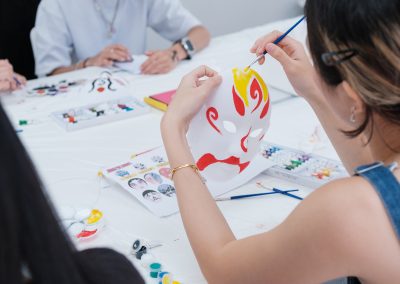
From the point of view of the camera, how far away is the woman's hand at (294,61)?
0.96 metres

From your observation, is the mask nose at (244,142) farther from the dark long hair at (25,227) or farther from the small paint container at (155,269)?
the dark long hair at (25,227)

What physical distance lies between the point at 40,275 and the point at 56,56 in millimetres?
1554

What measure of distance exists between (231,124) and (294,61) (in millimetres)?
190

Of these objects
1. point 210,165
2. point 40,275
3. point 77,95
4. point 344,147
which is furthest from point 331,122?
point 77,95

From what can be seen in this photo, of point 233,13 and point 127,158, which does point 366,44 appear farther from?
point 233,13

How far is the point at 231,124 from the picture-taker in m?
0.90

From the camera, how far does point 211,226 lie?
0.76 metres

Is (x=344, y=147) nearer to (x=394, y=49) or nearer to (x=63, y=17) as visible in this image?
(x=394, y=49)

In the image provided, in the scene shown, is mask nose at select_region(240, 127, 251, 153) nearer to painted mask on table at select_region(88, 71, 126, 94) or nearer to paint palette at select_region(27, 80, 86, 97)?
painted mask on table at select_region(88, 71, 126, 94)

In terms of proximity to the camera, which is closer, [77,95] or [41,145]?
[41,145]

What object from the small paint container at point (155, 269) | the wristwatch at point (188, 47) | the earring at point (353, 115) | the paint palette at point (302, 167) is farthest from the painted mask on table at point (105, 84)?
the earring at point (353, 115)

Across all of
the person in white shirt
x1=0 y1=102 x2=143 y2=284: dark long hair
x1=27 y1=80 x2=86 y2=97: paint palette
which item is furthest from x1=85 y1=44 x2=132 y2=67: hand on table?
x1=0 y1=102 x2=143 y2=284: dark long hair

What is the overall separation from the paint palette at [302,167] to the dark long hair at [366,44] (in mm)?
351

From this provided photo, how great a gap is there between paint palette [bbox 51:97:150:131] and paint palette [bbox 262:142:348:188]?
1.37ft
